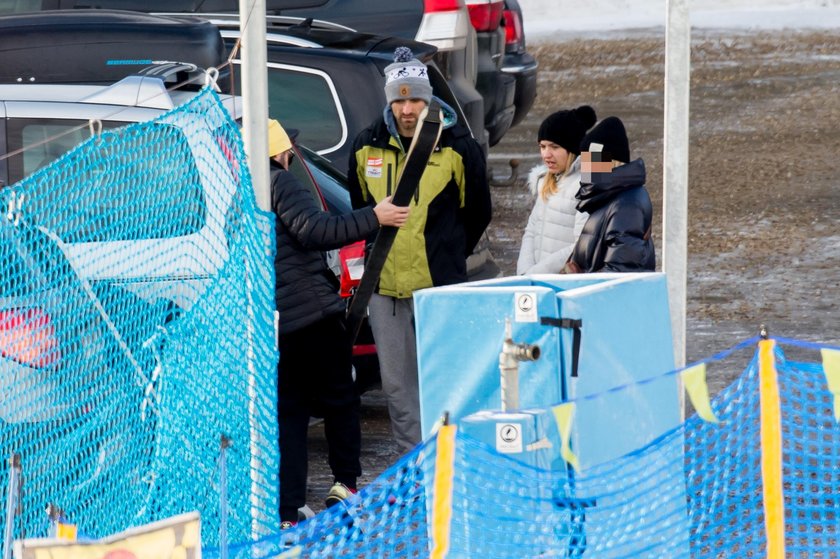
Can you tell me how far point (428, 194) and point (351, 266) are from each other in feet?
2.52

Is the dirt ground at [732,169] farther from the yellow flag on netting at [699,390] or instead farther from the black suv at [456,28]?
the yellow flag on netting at [699,390]

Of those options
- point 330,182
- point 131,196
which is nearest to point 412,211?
point 330,182

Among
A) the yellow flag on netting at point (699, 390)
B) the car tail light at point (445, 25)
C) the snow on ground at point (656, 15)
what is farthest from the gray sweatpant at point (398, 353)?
the snow on ground at point (656, 15)

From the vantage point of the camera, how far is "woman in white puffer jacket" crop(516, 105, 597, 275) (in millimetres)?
6203

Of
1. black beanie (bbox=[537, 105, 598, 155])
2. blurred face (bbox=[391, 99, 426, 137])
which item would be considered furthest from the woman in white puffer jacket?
blurred face (bbox=[391, 99, 426, 137])

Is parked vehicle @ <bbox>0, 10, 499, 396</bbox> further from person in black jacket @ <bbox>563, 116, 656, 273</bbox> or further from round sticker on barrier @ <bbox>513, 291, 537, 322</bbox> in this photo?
round sticker on barrier @ <bbox>513, 291, 537, 322</bbox>

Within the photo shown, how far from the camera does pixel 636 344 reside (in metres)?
4.83

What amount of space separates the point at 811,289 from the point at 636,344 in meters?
5.53

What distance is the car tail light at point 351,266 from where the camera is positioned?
6.93 meters

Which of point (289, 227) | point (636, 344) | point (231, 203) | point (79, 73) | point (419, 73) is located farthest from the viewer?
point (79, 73)

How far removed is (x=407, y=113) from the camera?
248 inches

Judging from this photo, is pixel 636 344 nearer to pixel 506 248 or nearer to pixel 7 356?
pixel 7 356

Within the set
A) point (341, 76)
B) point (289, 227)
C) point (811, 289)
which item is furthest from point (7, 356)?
point (811, 289)

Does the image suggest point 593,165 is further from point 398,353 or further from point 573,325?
point 573,325
